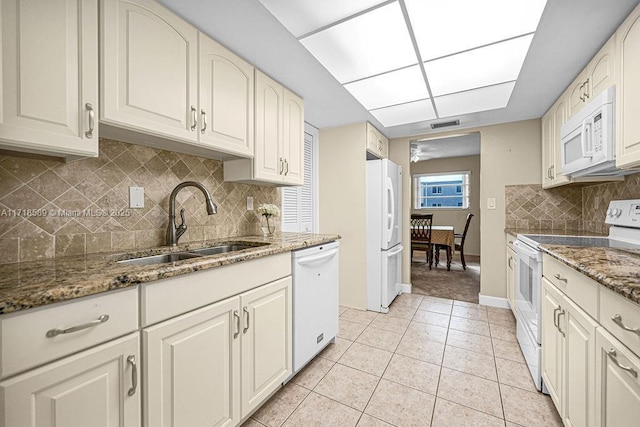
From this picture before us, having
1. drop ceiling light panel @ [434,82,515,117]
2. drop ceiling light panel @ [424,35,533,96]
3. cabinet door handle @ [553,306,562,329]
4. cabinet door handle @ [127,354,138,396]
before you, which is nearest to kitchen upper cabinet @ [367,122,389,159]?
drop ceiling light panel @ [434,82,515,117]

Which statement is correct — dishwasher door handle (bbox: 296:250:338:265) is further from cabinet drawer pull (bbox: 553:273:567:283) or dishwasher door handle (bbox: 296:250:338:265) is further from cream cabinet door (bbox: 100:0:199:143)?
cabinet drawer pull (bbox: 553:273:567:283)

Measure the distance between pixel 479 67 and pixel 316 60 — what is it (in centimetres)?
113

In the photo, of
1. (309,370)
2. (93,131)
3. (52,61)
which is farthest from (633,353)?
(52,61)

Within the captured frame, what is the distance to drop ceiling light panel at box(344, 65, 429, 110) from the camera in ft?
6.47

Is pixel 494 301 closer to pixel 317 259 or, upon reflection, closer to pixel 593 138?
pixel 593 138

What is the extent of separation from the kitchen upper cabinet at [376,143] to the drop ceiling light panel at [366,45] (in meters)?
1.13

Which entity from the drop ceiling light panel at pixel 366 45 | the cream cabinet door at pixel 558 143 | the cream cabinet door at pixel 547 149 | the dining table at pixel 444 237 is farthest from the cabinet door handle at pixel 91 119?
the dining table at pixel 444 237

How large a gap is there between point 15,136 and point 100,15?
595 millimetres

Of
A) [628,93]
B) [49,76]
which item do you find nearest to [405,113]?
[628,93]

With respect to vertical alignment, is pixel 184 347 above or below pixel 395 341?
above

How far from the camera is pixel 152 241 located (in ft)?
5.15

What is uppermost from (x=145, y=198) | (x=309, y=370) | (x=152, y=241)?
(x=145, y=198)

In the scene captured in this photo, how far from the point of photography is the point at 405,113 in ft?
8.91

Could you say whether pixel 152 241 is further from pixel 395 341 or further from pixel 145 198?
pixel 395 341
